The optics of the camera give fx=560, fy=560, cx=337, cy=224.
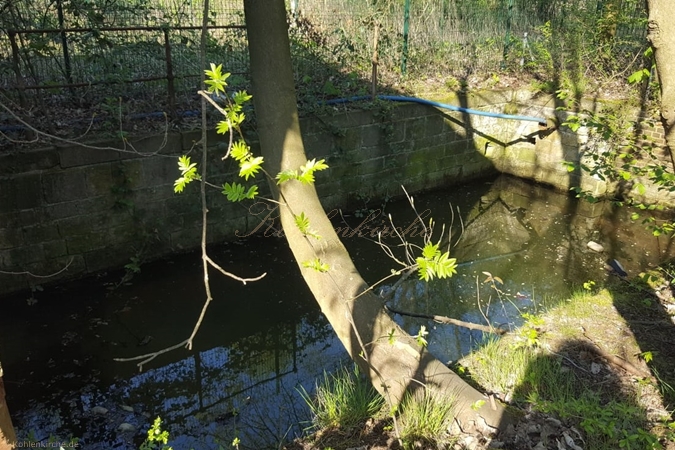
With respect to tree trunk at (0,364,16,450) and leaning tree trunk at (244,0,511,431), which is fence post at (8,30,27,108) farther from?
tree trunk at (0,364,16,450)

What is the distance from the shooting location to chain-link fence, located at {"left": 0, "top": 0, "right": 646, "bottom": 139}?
5.85m

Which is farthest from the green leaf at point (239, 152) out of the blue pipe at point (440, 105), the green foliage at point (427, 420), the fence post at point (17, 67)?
the blue pipe at point (440, 105)

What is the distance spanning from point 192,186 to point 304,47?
3.03 metres

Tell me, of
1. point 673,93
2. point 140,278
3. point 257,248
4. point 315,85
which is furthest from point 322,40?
point 673,93

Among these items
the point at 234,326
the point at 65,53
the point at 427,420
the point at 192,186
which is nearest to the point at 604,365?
the point at 427,420

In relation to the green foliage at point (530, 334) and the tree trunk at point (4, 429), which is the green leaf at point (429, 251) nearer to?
the tree trunk at point (4, 429)

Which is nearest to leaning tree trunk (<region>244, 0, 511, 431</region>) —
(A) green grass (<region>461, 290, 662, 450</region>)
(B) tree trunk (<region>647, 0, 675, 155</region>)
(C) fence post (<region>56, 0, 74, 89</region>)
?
(A) green grass (<region>461, 290, 662, 450</region>)

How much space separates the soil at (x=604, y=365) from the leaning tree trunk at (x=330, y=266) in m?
0.20

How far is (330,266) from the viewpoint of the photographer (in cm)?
337

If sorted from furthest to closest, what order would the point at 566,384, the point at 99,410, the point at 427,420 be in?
the point at 99,410
the point at 566,384
the point at 427,420

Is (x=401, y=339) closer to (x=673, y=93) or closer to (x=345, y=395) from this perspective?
(x=345, y=395)

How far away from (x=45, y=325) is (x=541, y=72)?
8285mm

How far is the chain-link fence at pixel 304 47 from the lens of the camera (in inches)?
230

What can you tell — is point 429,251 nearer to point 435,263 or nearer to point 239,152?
point 435,263
